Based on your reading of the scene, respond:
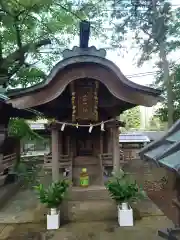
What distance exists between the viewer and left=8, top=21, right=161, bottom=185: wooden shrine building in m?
6.20

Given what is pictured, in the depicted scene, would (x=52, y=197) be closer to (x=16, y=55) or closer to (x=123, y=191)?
(x=123, y=191)

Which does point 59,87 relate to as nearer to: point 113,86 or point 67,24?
point 113,86

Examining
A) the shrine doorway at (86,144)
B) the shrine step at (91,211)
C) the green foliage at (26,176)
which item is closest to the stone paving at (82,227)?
the shrine step at (91,211)

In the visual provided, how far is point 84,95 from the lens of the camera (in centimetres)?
657

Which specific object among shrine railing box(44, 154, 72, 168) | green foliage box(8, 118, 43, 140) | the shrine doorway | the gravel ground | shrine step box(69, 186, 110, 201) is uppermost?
green foliage box(8, 118, 43, 140)

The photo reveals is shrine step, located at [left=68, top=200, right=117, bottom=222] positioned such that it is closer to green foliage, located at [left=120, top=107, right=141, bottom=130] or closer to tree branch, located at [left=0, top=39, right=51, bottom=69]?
tree branch, located at [left=0, top=39, right=51, bottom=69]

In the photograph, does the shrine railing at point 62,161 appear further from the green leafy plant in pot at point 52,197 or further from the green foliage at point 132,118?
the green foliage at point 132,118

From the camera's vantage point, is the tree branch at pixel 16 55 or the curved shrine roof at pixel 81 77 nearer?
the curved shrine roof at pixel 81 77

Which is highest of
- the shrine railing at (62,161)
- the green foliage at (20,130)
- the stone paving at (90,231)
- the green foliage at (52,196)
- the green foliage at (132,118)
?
the green foliage at (132,118)

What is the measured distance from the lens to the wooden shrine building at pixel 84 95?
6.20 m

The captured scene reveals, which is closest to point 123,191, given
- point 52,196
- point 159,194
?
point 52,196

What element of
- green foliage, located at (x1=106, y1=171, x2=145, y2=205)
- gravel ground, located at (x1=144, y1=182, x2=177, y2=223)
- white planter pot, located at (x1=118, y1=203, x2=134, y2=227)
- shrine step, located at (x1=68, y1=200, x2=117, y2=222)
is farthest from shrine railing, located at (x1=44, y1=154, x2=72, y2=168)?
gravel ground, located at (x1=144, y1=182, x2=177, y2=223)

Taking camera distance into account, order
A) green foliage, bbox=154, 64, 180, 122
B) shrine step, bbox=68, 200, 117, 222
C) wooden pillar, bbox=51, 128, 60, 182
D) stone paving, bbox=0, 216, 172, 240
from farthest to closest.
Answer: green foliage, bbox=154, 64, 180, 122
wooden pillar, bbox=51, 128, 60, 182
shrine step, bbox=68, 200, 117, 222
stone paving, bbox=0, 216, 172, 240

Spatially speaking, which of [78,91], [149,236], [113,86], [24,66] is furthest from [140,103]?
[24,66]
